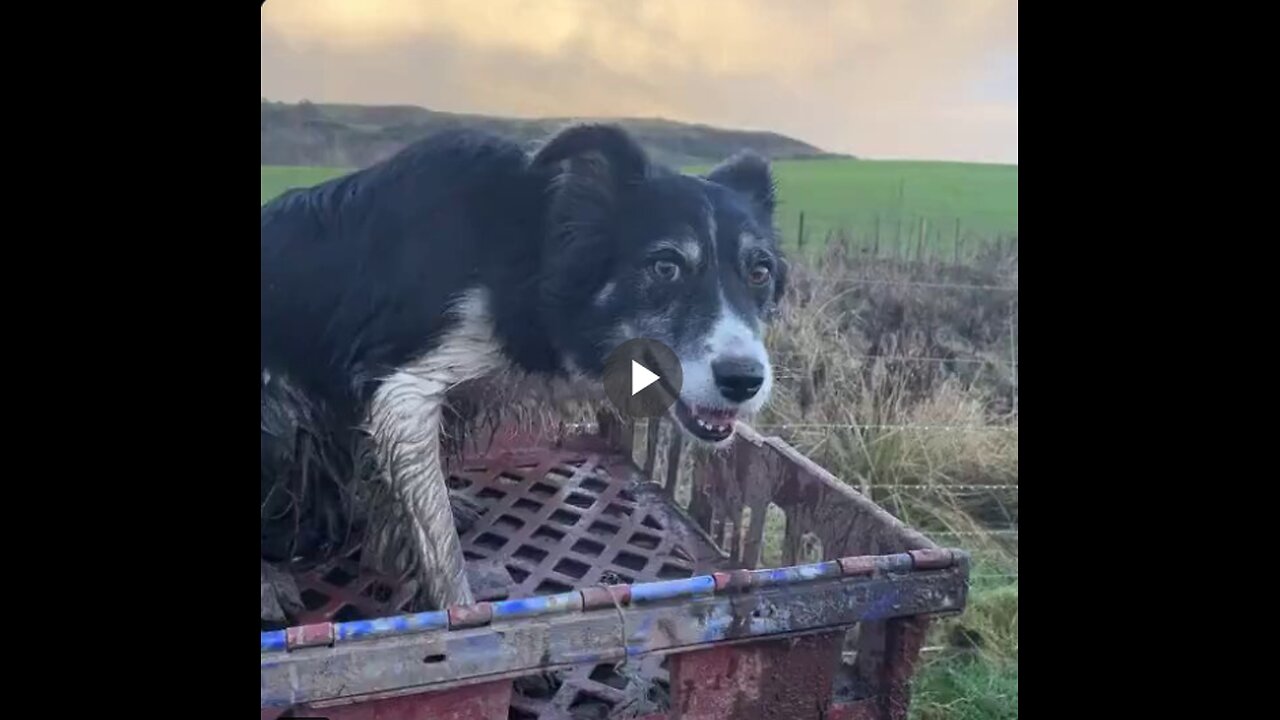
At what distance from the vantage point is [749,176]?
1.40m

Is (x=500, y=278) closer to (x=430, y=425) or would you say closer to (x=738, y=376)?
(x=430, y=425)

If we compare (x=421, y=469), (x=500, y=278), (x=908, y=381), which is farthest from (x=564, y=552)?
(x=908, y=381)

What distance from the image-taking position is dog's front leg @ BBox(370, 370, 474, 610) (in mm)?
1387

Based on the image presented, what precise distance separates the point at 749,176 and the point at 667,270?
23 centimetres

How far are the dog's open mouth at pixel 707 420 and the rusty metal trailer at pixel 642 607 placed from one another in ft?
0.77

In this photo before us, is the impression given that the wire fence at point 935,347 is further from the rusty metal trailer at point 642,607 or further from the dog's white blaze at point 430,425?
the dog's white blaze at point 430,425

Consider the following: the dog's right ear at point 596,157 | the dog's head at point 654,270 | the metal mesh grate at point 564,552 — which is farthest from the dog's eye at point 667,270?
the metal mesh grate at point 564,552

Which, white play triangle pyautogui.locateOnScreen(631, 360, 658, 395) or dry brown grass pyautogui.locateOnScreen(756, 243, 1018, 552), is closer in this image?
white play triangle pyautogui.locateOnScreen(631, 360, 658, 395)

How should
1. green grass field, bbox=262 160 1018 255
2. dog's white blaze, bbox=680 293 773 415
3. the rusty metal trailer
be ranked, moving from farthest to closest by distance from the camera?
green grass field, bbox=262 160 1018 255, dog's white blaze, bbox=680 293 773 415, the rusty metal trailer

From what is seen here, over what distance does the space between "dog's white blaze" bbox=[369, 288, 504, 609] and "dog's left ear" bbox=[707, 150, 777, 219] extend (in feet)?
1.43

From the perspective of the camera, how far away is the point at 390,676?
43.3 inches

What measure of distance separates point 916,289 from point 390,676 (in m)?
1.10

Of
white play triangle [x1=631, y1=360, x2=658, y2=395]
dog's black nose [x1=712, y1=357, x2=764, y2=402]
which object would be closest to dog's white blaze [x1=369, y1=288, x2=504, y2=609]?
Result: white play triangle [x1=631, y1=360, x2=658, y2=395]

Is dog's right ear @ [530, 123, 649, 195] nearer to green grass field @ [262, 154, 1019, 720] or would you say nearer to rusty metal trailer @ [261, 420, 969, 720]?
green grass field @ [262, 154, 1019, 720]
